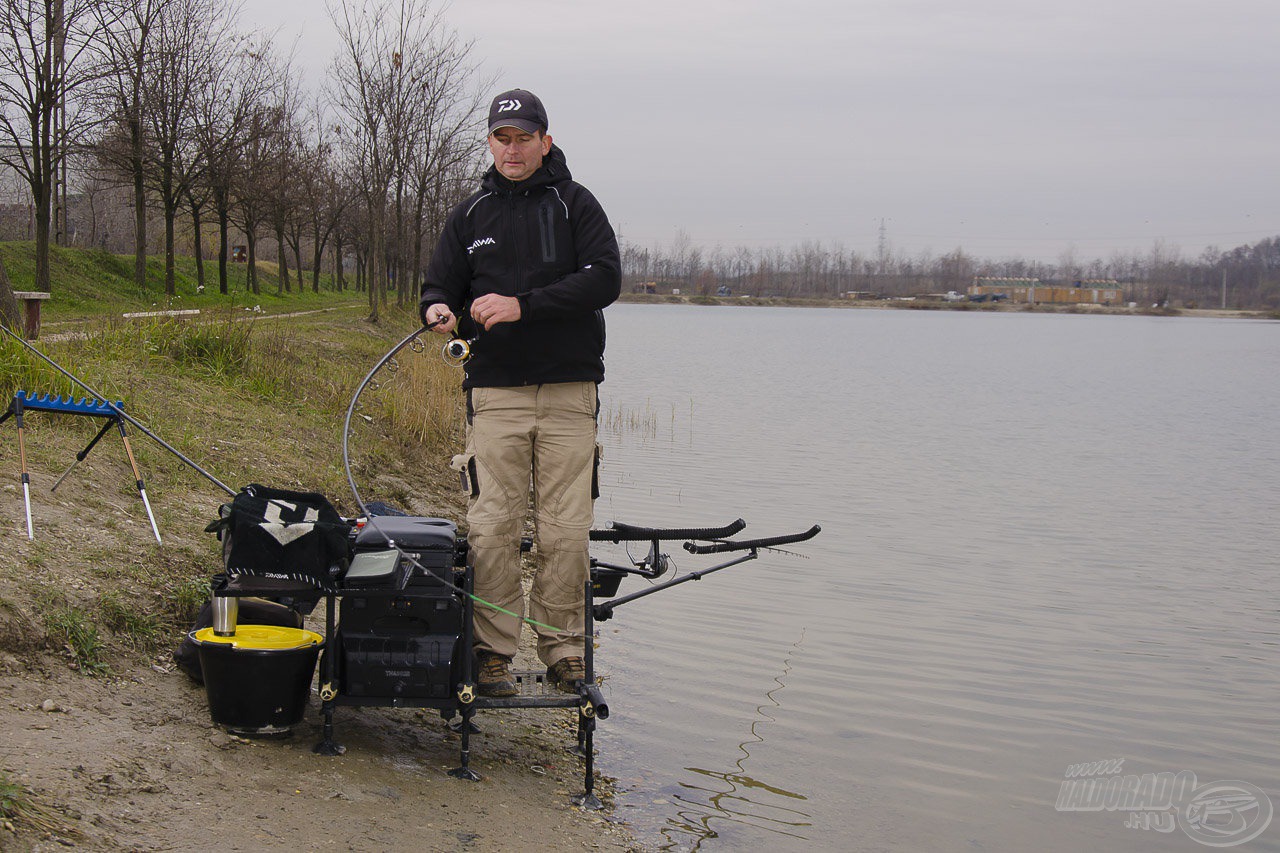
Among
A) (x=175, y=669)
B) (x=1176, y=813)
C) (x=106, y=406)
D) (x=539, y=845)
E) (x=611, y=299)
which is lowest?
(x=1176, y=813)

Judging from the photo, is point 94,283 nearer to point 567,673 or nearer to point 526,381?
point 526,381

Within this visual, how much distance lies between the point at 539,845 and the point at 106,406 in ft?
10.5

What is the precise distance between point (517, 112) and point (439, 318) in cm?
85

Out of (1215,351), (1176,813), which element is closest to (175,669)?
(1176,813)

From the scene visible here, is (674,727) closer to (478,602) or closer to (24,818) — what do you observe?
(478,602)

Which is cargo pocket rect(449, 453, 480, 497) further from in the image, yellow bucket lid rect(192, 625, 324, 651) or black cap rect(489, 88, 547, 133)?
black cap rect(489, 88, 547, 133)

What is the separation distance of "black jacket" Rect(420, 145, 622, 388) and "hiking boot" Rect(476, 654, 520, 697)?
1.10 meters

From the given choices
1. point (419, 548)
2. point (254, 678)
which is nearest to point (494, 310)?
point (419, 548)

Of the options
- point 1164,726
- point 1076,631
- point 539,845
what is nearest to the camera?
point 539,845

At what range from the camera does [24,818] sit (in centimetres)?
344

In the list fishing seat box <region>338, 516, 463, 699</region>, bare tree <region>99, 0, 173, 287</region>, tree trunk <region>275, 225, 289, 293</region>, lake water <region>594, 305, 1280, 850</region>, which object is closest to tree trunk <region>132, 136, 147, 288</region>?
bare tree <region>99, 0, 173, 287</region>

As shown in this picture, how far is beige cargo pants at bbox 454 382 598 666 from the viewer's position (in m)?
4.93

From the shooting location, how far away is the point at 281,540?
14.6ft

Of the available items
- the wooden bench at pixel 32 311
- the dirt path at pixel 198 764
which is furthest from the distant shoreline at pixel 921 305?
the dirt path at pixel 198 764
